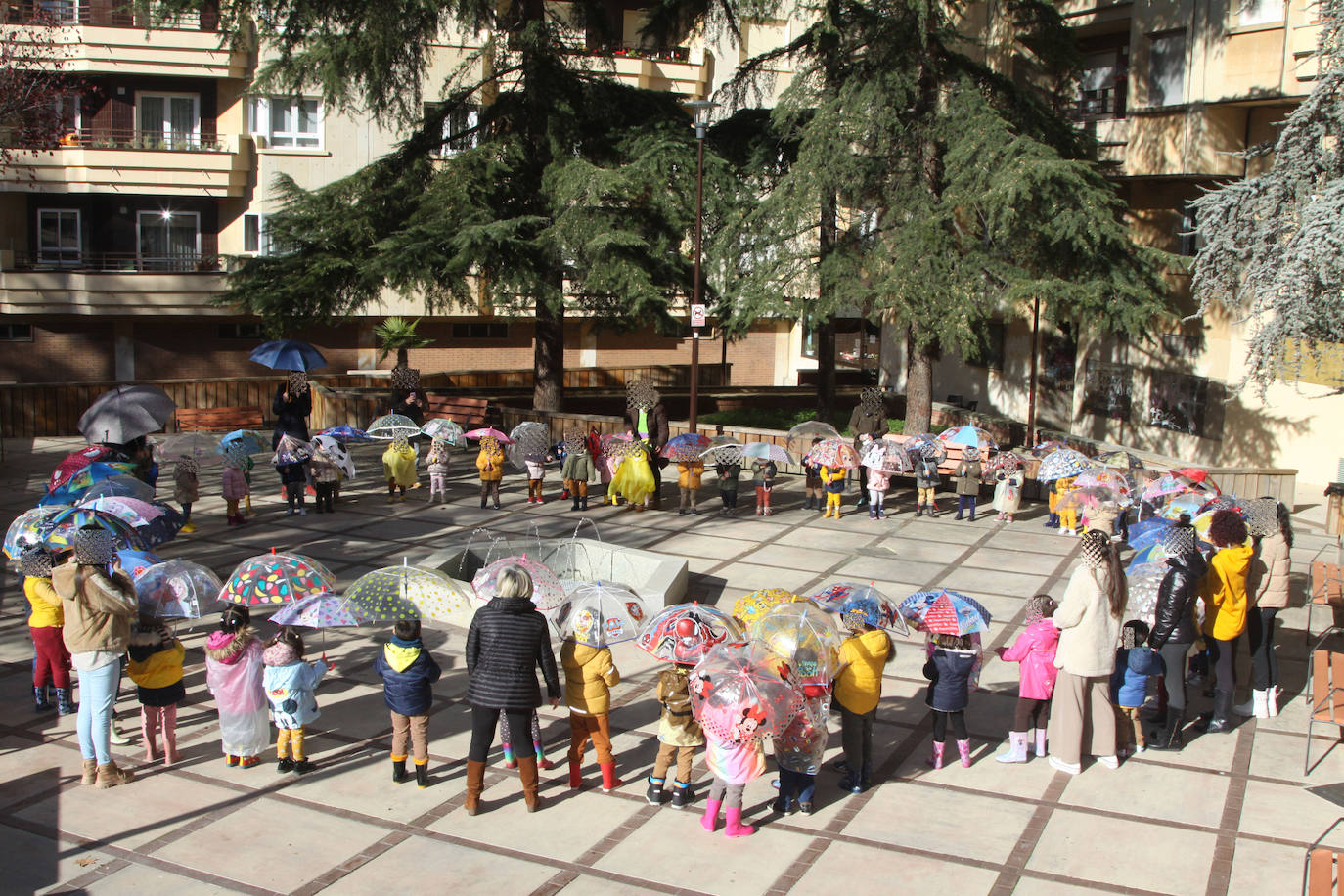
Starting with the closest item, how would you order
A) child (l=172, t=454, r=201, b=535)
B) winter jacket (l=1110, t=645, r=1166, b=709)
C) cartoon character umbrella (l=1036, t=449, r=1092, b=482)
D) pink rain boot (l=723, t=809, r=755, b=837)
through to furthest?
1. pink rain boot (l=723, t=809, r=755, b=837)
2. winter jacket (l=1110, t=645, r=1166, b=709)
3. child (l=172, t=454, r=201, b=535)
4. cartoon character umbrella (l=1036, t=449, r=1092, b=482)

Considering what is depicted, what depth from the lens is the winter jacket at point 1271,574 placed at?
975cm

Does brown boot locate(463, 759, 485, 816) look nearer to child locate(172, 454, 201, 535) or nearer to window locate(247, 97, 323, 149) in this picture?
child locate(172, 454, 201, 535)

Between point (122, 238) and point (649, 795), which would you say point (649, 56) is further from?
Answer: point (649, 795)

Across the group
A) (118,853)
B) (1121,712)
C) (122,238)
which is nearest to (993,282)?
(1121,712)

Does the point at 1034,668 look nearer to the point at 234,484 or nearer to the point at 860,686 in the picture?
the point at 860,686

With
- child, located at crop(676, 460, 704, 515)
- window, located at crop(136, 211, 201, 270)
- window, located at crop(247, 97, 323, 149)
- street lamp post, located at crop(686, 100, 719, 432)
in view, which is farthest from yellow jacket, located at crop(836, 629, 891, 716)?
window, located at crop(136, 211, 201, 270)

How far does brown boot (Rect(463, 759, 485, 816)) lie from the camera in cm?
770

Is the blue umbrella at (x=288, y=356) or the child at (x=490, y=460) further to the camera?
the blue umbrella at (x=288, y=356)

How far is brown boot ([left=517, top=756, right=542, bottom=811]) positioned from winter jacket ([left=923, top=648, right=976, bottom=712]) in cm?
292

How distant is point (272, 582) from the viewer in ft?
30.5

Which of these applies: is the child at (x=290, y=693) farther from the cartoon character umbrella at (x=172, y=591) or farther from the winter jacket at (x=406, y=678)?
the cartoon character umbrella at (x=172, y=591)

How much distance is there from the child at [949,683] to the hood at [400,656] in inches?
145

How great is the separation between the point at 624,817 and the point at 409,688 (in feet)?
5.61

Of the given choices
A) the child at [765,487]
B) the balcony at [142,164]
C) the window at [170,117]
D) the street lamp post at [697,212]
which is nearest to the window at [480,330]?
the balcony at [142,164]
